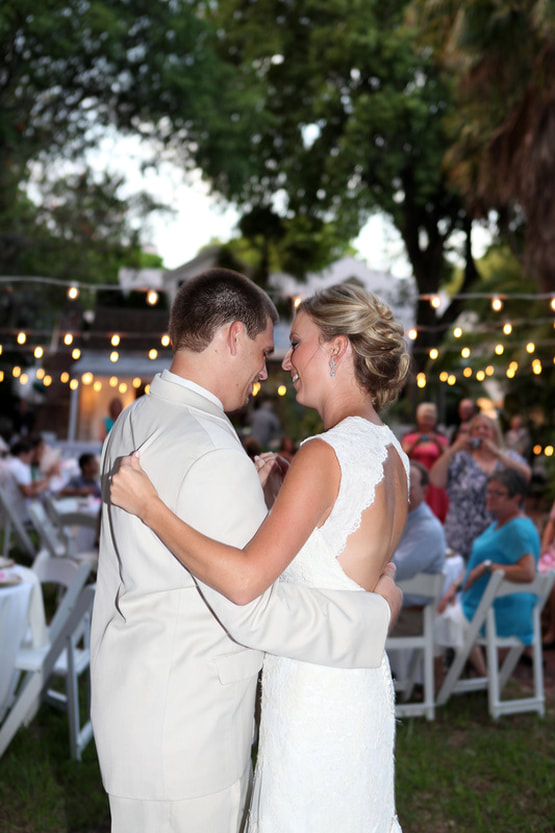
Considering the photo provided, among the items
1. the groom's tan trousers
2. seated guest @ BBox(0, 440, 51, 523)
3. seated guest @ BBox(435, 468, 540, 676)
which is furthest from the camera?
seated guest @ BBox(0, 440, 51, 523)

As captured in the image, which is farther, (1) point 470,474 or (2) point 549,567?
(1) point 470,474

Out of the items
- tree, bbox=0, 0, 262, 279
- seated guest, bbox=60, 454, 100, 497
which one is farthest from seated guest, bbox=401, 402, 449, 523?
tree, bbox=0, 0, 262, 279

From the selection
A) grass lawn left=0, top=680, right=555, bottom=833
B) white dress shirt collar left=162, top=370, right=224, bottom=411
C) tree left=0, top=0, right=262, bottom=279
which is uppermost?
tree left=0, top=0, right=262, bottom=279

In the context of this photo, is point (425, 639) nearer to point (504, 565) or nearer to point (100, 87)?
point (504, 565)

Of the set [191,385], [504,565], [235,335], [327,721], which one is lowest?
[504,565]

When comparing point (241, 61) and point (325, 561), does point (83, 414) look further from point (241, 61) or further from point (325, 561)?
point (325, 561)

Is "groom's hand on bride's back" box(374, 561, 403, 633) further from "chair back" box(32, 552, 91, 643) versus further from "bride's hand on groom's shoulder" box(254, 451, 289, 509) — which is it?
"chair back" box(32, 552, 91, 643)

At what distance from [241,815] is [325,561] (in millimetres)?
556

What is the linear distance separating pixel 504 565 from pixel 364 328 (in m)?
3.76

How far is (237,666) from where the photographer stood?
1780mm

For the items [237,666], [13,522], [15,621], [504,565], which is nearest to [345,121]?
[13,522]

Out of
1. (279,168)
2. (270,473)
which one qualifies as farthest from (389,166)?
(270,473)

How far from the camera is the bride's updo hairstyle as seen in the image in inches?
78.3

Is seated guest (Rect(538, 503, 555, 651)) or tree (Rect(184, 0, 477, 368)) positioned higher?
tree (Rect(184, 0, 477, 368))
